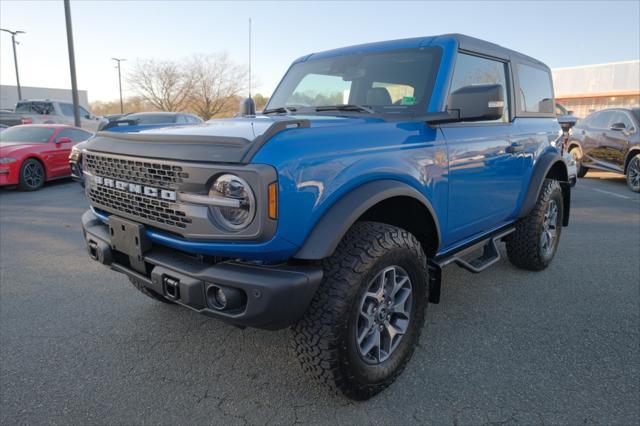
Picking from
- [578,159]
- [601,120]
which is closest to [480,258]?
[601,120]

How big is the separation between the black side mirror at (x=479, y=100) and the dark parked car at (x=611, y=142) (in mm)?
8687

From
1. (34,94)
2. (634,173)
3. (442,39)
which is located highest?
(34,94)

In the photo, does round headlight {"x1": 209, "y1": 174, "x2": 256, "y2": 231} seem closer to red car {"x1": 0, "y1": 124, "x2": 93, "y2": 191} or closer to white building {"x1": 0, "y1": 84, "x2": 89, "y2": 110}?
red car {"x1": 0, "y1": 124, "x2": 93, "y2": 191}

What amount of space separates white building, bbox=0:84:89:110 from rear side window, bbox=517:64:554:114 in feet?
170

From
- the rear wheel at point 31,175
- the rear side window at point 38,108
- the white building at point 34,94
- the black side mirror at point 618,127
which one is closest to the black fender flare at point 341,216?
the rear wheel at point 31,175

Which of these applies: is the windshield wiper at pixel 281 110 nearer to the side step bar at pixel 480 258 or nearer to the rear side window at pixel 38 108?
the side step bar at pixel 480 258

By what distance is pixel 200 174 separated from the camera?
1.97 m

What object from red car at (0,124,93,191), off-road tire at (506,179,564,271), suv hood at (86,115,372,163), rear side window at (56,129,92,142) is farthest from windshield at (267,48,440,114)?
rear side window at (56,129,92,142)

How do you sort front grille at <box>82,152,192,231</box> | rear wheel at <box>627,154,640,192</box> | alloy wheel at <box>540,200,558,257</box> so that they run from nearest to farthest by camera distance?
front grille at <box>82,152,192,231</box>, alloy wheel at <box>540,200,558,257</box>, rear wheel at <box>627,154,640,192</box>

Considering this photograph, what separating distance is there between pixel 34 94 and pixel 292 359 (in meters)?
61.0

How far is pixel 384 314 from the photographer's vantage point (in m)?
2.46

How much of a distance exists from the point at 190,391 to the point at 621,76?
1542 inches

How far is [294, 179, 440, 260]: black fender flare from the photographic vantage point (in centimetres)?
200

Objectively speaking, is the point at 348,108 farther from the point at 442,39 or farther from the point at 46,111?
the point at 46,111
